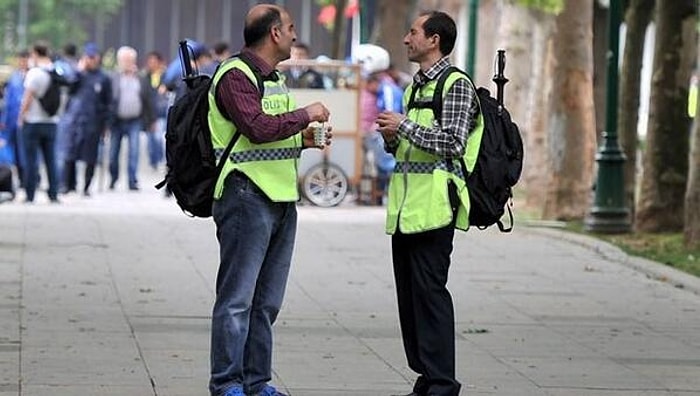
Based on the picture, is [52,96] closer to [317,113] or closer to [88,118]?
[88,118]

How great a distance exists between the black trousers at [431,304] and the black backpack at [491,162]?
0.61ft

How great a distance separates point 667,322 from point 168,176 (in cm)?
555

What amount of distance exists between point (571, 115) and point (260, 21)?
13997 millimetres

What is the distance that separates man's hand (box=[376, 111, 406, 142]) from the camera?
8.81m

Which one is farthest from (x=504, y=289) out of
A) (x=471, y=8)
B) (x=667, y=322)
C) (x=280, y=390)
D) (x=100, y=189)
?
(x=100, y=189)

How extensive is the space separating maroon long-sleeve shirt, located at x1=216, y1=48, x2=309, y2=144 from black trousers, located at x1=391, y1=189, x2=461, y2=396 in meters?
0.82

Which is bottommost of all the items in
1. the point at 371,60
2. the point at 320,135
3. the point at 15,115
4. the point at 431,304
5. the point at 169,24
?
the point at 431,304

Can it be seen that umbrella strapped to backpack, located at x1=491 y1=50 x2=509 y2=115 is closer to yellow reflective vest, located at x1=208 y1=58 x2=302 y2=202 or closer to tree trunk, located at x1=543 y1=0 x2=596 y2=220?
yellow reflective vest, located at x1=208 y1=58 x2=302 y2=202

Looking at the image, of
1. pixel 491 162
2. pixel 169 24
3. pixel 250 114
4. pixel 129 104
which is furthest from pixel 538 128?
pixel 169 24

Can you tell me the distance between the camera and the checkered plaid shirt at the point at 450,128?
876 cm

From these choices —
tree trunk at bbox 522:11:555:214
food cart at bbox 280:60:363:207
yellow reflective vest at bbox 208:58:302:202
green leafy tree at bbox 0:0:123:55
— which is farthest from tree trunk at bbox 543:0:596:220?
green leafy tree at bbox 0:0:123:55

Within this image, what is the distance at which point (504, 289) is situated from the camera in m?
15.2

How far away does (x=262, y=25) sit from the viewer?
28.4ft

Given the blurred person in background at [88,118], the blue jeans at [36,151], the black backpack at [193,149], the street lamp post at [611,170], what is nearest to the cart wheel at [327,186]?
the blue jeans at [36,151]
